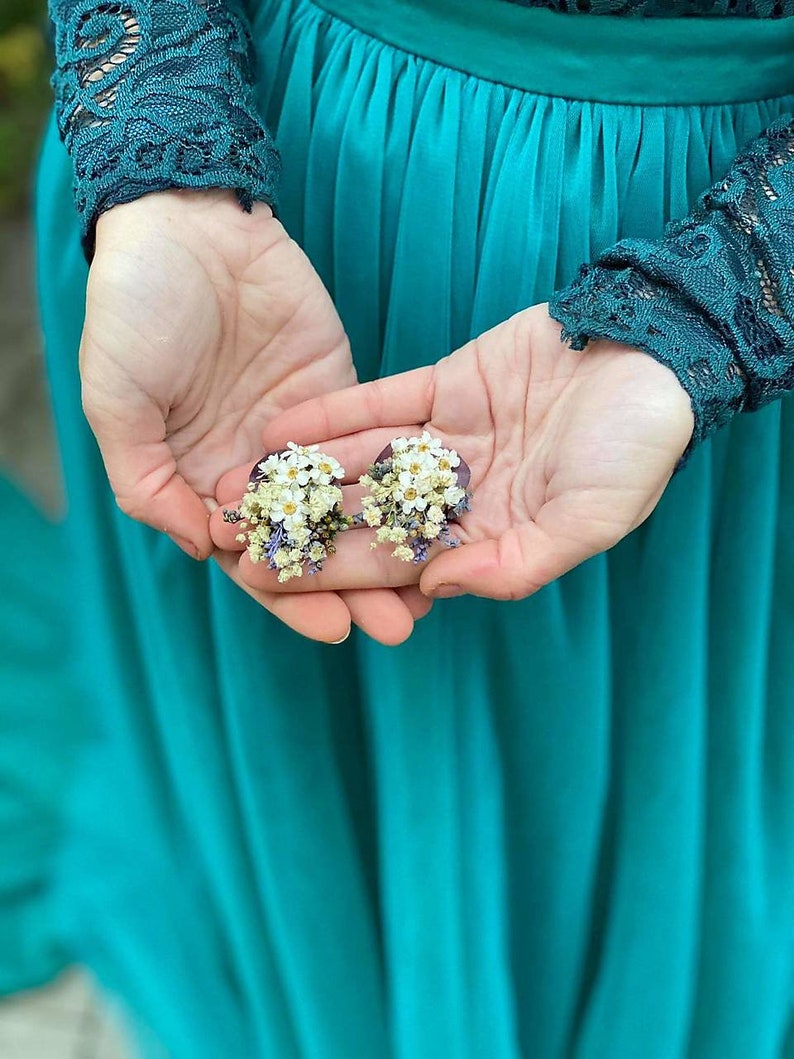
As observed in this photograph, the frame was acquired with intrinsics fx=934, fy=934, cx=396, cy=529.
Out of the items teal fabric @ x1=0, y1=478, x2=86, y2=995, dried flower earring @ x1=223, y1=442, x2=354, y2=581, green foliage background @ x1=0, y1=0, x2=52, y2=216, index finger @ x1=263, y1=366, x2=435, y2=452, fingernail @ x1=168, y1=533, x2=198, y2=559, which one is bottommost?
teal fabric @ x1=0, y1=478, x2=86, y2=995

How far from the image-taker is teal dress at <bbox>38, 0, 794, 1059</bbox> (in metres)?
0.83

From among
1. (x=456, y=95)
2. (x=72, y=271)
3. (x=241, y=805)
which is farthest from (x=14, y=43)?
(x=241, y=805)

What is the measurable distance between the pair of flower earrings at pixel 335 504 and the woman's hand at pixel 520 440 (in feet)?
0.07

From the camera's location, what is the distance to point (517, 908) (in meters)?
1.18

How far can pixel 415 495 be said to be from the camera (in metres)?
0.79

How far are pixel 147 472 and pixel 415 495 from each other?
0.25m

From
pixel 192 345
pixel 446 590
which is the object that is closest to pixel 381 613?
pixel 446 590

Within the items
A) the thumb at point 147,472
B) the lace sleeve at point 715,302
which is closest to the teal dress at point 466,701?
the lace sleeve at point 715,302

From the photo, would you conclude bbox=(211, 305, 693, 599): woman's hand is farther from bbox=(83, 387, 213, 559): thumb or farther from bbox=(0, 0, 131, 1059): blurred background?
bbox=(0, 0, 131, 1059): blurred background

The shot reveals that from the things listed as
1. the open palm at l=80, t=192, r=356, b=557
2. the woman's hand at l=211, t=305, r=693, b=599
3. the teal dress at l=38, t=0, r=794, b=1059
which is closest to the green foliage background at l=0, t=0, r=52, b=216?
the teal dress at l=38, t=0, r=794, b=1059

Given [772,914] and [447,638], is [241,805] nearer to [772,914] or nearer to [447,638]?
[447,638]

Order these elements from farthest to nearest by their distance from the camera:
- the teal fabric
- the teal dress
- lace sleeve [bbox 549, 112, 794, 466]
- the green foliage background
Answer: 1. the green foliage background
2. the teal fabric
3. the teal dress
4. lace sleeve [bbox 549, 112, 794, 466]

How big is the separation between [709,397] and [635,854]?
1.97 ft

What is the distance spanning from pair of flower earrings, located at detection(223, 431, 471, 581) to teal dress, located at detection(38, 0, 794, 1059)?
144mm
